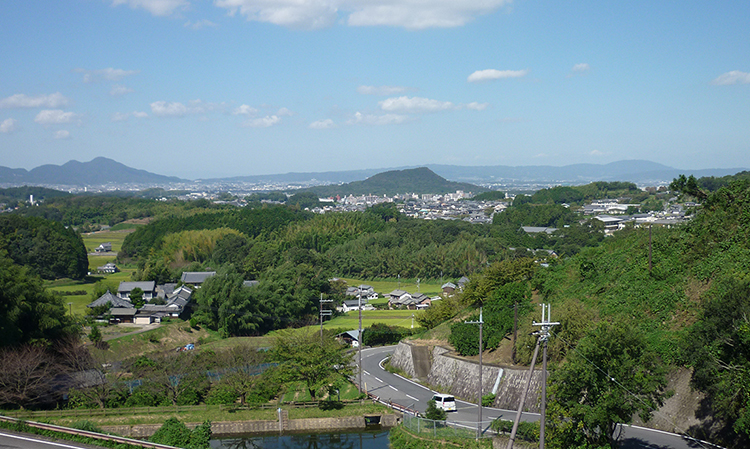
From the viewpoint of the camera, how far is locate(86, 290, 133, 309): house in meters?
40.8

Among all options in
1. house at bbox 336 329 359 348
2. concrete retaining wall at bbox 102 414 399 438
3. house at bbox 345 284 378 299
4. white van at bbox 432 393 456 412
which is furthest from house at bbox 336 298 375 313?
white van at bbox 432 393 456 412

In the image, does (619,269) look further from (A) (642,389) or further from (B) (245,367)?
(B) (245,367)

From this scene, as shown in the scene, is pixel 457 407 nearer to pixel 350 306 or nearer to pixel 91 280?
pixel 350 306

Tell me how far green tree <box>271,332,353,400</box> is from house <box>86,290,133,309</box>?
76.0ft

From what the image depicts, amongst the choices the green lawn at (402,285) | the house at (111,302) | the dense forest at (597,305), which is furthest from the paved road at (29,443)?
the green lawn at (402,285)

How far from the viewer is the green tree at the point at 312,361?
21.7 m

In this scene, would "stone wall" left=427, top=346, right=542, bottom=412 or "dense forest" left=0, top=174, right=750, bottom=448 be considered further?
"stone wall" left=427, top=346, right=542, bottom=412

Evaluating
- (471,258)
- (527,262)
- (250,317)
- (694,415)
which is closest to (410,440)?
(694,415)

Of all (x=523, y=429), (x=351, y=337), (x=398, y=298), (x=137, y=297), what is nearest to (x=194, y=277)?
(x=137, y=297)

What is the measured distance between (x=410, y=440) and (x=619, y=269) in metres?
12.1

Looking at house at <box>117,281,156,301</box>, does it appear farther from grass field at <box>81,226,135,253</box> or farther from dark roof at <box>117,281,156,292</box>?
grass field at <box>81,226,135,253</box>

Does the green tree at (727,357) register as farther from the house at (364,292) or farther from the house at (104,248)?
the house at (104,248)

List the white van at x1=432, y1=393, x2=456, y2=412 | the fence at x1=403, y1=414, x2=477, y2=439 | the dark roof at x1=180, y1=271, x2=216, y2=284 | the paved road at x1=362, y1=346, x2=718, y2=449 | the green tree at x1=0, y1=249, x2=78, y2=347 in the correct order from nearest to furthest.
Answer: the paved road at x1=362, y1=346, x2=718, y2=449 → the fence at x1=403, y1=414, x2=477, y2=439 → the white van at x1=432, y1=393, x2=456, y2=412 → the green tree at x1=0, y1=249, x2=78, y2=347 → the dark roof at x1=180, y1=271, x2=216, y2=284

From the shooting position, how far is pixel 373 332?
36.2 m
